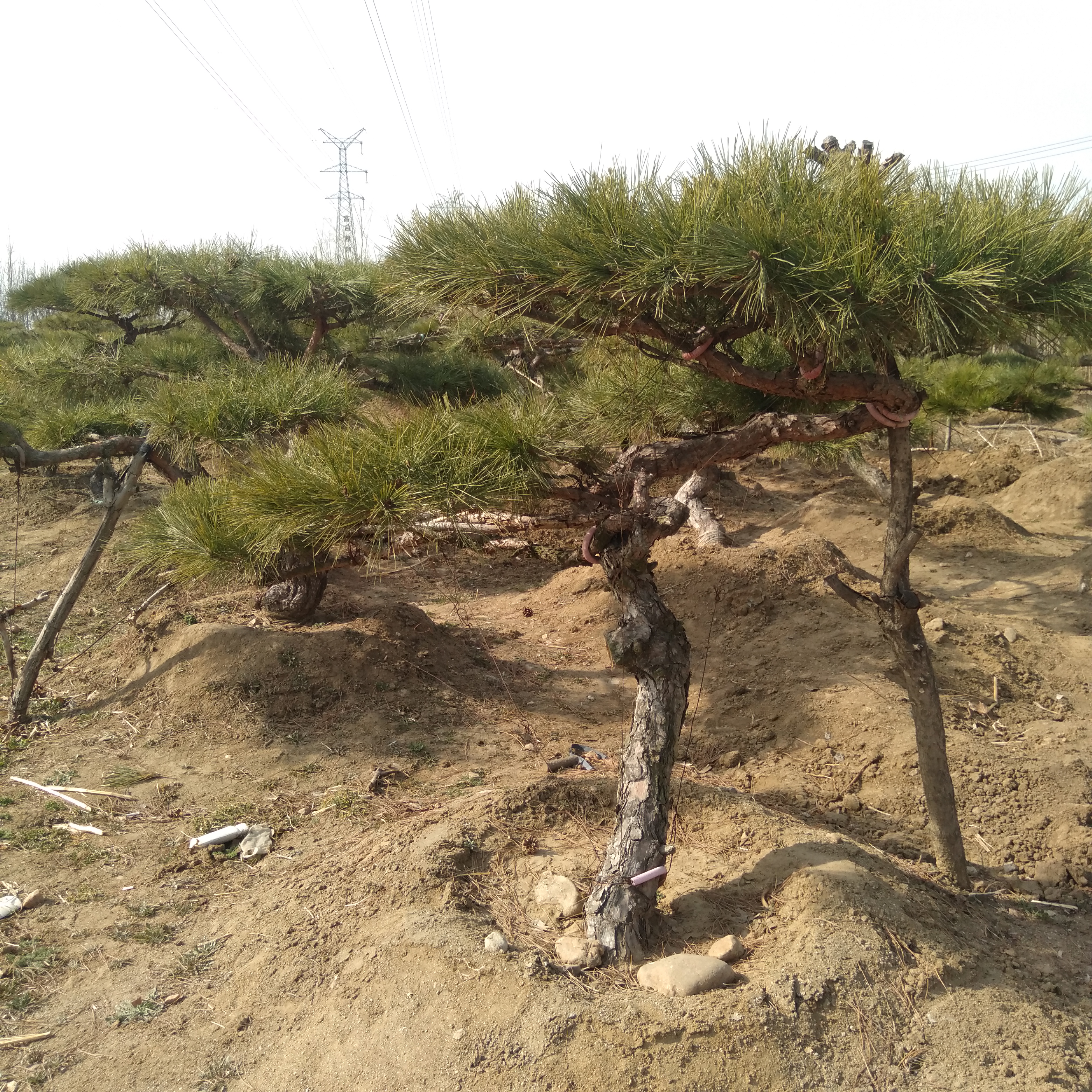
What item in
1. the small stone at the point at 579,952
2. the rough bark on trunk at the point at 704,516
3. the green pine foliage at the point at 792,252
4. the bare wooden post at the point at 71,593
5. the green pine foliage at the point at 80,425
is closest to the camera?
the green pine foliage at the point at 792,252

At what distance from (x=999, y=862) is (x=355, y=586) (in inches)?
176

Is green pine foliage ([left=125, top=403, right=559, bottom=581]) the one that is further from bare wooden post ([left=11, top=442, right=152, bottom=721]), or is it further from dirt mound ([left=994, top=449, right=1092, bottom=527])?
dirt mound ([left=994, top=449, right=1092, bottom=527])

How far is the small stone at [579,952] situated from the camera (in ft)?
7.72

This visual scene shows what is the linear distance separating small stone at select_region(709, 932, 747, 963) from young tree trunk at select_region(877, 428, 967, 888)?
0.92 meters

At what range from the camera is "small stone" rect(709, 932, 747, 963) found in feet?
7.80

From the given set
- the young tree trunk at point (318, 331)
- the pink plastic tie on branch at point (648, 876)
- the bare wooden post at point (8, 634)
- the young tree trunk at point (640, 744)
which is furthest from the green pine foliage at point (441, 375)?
the pink plastic tie on branch at point (648, 876)

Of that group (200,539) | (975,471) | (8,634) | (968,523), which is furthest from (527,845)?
(975,471)

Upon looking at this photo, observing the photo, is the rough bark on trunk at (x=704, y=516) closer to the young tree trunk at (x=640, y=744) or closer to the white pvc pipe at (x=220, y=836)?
the young tree trunk at (x=640, y=744)

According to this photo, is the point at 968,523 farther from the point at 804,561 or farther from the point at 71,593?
the point at 71,593

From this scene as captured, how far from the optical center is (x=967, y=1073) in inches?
83.7

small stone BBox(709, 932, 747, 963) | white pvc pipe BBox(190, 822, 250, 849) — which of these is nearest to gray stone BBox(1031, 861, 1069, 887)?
small stone BBox(709, 932, 747, 963)

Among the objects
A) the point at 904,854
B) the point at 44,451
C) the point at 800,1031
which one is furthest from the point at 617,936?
the point at 44,451

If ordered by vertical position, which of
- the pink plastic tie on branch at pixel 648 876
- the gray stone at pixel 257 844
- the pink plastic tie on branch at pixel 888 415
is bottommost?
the gray stone at pixel 257 844

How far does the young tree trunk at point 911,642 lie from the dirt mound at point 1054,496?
5364 mm
